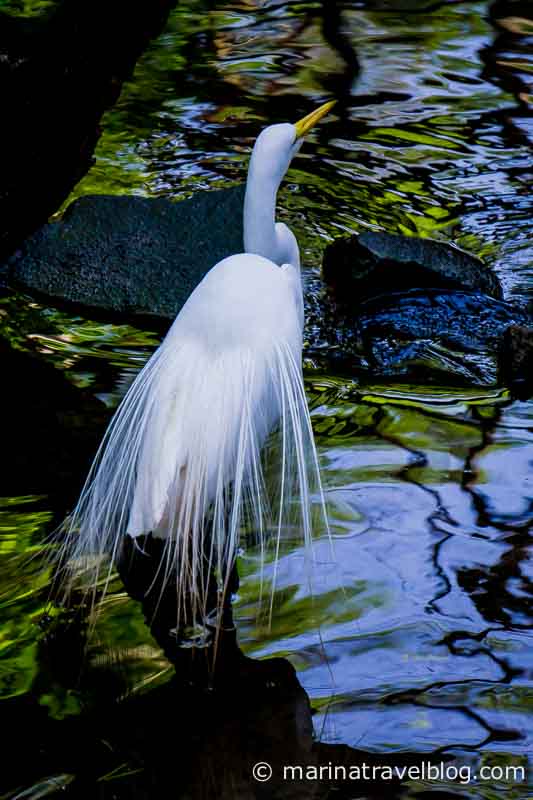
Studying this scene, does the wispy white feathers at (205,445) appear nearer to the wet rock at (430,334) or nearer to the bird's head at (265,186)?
the bird's head at (265,186)

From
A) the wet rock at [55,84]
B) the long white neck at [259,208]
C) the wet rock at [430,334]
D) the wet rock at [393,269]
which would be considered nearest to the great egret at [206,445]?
the long white neck at [259,208]

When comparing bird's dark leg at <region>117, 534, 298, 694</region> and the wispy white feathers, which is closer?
bird's dark leg at <region>117, 534, 298, 694</region>

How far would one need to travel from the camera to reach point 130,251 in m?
3.67

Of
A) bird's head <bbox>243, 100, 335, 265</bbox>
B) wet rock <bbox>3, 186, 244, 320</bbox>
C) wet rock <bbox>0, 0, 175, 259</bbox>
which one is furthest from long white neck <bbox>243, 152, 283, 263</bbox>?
wet rock <bbox>0, 0, 175, 259</bbox>

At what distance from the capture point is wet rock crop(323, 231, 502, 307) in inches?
137

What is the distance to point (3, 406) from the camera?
2.92 m

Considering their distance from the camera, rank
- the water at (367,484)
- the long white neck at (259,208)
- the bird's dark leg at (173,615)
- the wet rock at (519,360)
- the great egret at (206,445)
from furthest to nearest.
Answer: the wet rock at (519,360)
the long white neck at (259,208)
the great egret at (206,445)
the bird's dark leg at (173,615)
the water at (367,484)

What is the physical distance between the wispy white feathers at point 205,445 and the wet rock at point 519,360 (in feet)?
2.70

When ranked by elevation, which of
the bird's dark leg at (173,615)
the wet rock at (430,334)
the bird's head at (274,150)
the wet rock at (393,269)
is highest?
the bird's head at (274,150)

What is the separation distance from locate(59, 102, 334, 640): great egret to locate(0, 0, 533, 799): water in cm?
11

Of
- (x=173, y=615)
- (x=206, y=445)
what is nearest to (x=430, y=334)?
(x=206, y=445)

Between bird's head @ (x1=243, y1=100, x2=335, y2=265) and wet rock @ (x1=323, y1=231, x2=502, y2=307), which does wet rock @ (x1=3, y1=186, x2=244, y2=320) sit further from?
bird's head @ (x1=243, y1=100, x2=335, y2=265)

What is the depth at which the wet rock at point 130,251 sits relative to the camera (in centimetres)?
349

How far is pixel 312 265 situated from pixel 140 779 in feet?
7.62
